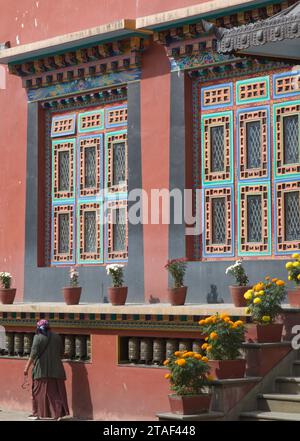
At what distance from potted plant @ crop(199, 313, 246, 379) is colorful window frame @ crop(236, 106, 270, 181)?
302 centimetres

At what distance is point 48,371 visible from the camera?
17406 mm

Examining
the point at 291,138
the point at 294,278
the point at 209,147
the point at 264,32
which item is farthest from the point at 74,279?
the point at 264,32

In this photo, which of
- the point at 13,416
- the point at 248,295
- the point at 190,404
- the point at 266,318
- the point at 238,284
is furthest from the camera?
the point at 13,416

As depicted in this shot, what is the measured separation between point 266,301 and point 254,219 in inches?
95.9

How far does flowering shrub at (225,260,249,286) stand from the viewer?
16.0 metres

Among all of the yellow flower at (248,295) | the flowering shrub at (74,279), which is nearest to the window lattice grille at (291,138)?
the yellow flower at (248,295)

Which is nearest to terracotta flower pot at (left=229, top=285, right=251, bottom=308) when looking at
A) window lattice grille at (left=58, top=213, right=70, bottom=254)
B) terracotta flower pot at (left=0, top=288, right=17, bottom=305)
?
window lattice grille at (left=58, top=213, right=70, bottom=254)

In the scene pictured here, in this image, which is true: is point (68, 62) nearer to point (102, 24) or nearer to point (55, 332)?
point (102, 24)

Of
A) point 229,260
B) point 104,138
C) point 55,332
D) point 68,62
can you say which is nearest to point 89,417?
point 55,332

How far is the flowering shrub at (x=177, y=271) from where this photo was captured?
16844 millimetres

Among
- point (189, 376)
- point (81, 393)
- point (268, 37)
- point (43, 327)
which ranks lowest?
point (81, 393)

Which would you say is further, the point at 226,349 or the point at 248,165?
the point at 248,165

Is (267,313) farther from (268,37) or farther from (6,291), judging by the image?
(6,291)

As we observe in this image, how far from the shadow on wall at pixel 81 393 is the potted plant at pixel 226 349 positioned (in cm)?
375
